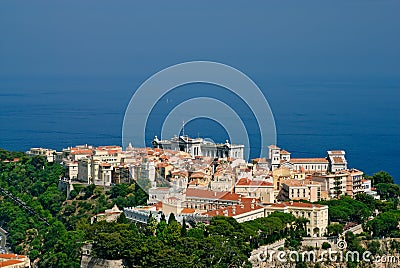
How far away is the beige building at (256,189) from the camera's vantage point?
16672mm

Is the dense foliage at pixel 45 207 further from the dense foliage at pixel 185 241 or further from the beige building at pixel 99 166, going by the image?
the dense foliage at pixel 185 241

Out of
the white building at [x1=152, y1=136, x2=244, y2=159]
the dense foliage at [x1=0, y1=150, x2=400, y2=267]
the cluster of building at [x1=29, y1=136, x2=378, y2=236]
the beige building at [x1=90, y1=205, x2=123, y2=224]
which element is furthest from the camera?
the white building at [x1=152, y1=136, x2=244, y2=159]

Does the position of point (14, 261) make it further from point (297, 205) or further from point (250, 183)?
point (250, 183)

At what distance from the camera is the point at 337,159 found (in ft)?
68.6

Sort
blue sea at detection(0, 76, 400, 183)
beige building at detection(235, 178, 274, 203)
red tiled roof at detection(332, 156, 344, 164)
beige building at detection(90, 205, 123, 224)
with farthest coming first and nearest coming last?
blue sea at detection(0, 76, 400, 183) < red tiled roof at detection(332, 156, 344, 164) < beige building at detection(235, 178, 274, 203) < beige building at detection(90, 205, 123, 224)

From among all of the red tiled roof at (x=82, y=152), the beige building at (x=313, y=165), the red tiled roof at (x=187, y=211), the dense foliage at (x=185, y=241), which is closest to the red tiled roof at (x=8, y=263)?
the dense foliage at (x=185, y=241)

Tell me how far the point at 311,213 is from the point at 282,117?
28.0 m

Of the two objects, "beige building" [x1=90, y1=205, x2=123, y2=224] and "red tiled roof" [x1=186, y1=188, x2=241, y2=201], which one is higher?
"red tiled roof" [x1=186, y1=188, x2=241, y2=201]

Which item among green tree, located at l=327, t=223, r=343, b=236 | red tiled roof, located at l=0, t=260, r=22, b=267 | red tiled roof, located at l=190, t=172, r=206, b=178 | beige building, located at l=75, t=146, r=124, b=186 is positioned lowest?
red tiled roof, located at l=0, t=260, r=22, b=267

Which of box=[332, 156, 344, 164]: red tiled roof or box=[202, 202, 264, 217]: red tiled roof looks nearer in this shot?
box=[202, 202, 264, 217]: red tiled roof

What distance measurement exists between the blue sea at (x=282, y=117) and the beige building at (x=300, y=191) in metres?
9.05

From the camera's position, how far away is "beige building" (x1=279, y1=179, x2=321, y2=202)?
56.4ft

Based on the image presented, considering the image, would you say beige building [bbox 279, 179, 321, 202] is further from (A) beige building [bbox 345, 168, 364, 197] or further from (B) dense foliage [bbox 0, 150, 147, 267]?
(B) dense foliage [bbox 0, 150, 147, 267]

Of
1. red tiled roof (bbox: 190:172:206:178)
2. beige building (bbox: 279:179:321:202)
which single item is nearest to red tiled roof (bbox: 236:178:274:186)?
beige building (bbox: 279:179:321:202)
